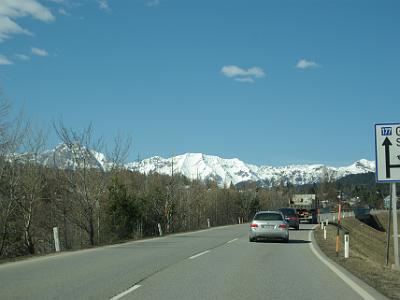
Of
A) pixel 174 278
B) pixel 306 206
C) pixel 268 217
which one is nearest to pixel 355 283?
pixel 174 278

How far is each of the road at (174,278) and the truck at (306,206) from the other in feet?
148

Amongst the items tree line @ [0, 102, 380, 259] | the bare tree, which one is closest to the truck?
tree line @ [0, 102, 380, 259]

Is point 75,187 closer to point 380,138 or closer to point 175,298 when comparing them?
point 380,138

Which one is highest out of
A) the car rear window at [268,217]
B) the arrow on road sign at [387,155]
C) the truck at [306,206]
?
the arrow on road sign at [387,155]

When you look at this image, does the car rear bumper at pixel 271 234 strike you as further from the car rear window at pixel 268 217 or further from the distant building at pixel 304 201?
the distant building at pixel 304 201

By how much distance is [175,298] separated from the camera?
9.43 metres

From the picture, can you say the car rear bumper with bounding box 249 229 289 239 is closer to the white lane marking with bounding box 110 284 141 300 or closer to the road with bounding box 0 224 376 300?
the road with bounding box 0 224 376 300

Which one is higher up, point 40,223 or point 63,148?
point 63,148

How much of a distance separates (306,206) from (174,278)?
53.3 m

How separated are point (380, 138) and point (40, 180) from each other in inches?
809

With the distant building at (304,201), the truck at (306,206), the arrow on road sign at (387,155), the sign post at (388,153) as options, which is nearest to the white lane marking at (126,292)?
the sign post at (388,153)

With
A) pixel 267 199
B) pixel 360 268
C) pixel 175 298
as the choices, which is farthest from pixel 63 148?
pixel 267 199

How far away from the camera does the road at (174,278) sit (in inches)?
392

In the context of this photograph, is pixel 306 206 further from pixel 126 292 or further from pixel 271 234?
pixel 126 292
